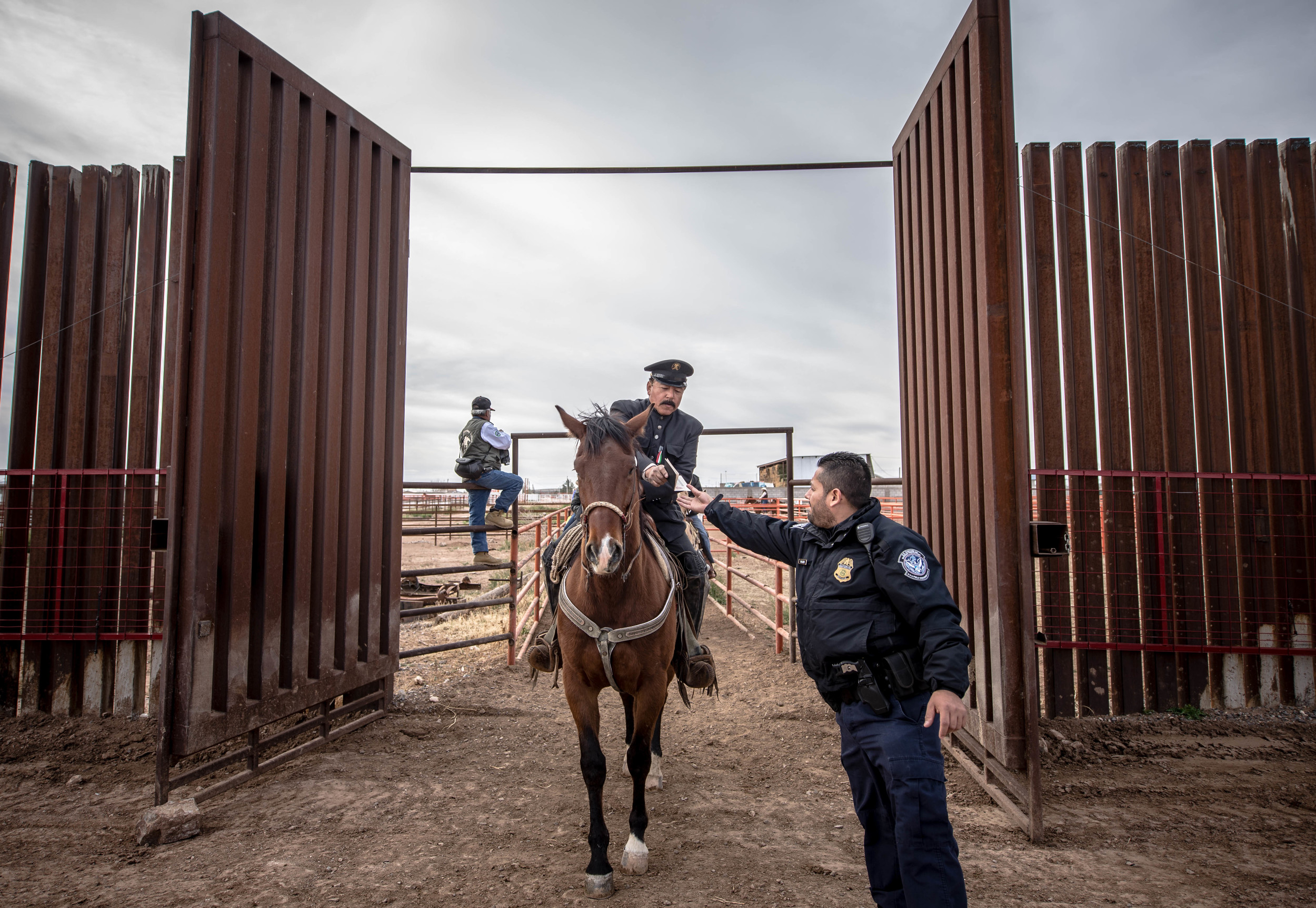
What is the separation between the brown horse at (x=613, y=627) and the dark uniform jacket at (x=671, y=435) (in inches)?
33.0

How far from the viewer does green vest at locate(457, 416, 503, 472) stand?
7203 millimetres

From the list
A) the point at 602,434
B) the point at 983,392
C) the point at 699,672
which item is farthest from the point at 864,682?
the point at 983,392

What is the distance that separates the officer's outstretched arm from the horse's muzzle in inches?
17.0

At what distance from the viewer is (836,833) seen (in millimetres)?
3643

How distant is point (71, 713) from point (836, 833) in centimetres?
621

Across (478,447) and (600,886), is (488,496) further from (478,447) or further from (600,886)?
(600,886)

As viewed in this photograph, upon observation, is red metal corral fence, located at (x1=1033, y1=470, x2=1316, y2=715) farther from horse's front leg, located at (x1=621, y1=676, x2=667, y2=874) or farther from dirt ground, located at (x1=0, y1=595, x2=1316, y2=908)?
horse's front leg, located at (x1=621, y1=676, x2=667, y2=874)

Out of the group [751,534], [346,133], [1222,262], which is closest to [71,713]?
[346,133]

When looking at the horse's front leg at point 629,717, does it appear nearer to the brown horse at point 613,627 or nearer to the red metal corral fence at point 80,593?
the brown horse at point 613,627

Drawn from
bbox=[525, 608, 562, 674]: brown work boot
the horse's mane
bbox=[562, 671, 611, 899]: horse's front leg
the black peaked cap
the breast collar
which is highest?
the black peaked cap

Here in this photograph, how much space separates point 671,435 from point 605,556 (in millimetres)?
1804

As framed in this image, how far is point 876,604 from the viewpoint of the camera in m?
2.34

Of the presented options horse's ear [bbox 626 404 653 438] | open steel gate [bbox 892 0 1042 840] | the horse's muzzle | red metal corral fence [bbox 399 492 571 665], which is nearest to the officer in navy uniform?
the horse's muzzle

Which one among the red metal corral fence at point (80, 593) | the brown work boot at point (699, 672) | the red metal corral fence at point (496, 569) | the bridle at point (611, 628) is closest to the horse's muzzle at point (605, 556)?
the bridle at point (611, 628)
